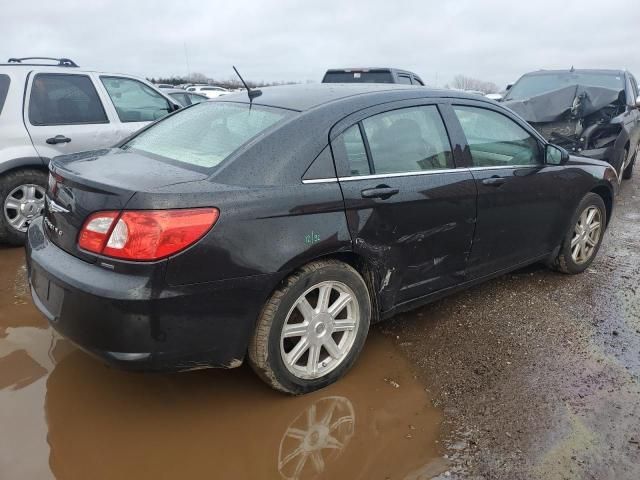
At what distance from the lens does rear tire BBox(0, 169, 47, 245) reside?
4941 mm

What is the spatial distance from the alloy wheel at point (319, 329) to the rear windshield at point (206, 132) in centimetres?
87

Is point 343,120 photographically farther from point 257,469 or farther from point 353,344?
point 257,469

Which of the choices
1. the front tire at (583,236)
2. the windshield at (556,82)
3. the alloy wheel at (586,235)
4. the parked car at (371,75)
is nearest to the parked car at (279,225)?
the front tire at (583,236)

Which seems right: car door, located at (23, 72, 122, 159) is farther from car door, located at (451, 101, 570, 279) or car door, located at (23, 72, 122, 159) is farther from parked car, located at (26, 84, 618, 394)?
car door, located at (451, 101, 570, 279)

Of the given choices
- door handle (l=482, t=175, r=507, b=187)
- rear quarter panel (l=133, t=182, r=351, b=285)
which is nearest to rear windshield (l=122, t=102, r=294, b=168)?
rear quarter panel (l=133, t=182, r=351, b=285)

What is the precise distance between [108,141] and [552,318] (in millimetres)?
4538

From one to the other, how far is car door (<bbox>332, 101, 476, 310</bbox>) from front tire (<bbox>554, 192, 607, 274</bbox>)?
1.43 m

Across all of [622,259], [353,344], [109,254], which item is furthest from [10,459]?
[622,259]

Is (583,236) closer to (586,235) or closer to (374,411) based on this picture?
(586,235)

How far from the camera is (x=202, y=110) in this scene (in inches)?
135

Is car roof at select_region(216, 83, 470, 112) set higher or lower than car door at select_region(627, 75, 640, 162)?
higher

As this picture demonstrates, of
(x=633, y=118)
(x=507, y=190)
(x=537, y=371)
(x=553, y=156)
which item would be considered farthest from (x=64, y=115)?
(x=633, y=118)

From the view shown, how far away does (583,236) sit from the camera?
452 cm

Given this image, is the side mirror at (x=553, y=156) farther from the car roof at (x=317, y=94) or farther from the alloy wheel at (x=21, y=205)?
the alloy wheel at (x=21, y=205)
